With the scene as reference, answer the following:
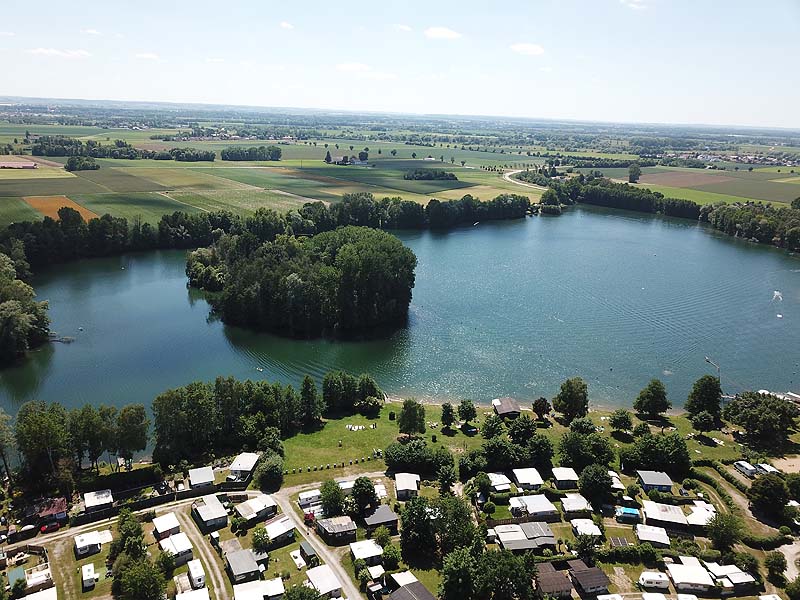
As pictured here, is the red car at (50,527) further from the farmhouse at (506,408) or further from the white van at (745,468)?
the white van at (745,468)

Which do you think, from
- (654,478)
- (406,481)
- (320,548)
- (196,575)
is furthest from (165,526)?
(654,478)

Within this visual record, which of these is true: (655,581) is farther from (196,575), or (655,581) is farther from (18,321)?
(18,321)

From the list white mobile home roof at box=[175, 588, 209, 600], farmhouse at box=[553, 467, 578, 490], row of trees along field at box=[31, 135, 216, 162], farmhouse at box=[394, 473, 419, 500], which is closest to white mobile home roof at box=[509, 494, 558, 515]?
farmhouse at box=[553, 467, 578, 490]

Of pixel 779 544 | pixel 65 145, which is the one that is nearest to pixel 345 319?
pixel 779 544

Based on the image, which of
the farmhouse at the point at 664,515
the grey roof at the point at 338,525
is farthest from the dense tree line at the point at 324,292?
the farmhouse at the point at 664,515

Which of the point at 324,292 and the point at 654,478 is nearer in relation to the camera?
the point at 654,478
